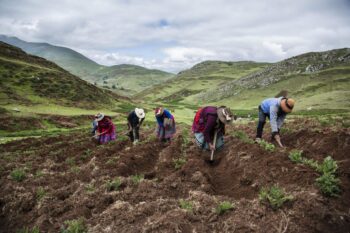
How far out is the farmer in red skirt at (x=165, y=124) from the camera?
14.6m

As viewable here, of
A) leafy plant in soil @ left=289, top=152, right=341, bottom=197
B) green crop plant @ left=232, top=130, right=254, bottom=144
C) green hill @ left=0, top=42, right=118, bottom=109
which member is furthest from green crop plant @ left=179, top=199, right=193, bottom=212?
green hill @ left=0, top=42, right=118, bottom=109

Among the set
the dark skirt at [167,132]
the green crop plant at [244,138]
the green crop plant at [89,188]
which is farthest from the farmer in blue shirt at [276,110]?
the green crop plant at [89,188]

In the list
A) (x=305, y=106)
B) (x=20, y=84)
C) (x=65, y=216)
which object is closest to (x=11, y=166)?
(x=65, y=216)

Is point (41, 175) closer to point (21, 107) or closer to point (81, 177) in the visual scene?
point (81, 177)

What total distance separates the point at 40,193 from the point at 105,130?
8011mm

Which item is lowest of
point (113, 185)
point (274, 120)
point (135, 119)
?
point (113, 185)

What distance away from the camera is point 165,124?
14773 millimetres

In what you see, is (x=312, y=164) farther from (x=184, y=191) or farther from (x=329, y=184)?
(x=184, y=191)

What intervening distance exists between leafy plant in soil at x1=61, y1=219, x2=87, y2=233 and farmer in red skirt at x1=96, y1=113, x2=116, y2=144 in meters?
9.95

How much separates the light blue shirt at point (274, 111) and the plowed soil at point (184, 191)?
94 centimetres

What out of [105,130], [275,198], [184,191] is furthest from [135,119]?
[275,198]

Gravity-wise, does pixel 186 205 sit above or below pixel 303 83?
below

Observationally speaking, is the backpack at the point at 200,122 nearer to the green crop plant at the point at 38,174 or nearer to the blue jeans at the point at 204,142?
the blue jeans at the point at 204,142

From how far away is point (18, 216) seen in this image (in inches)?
307
